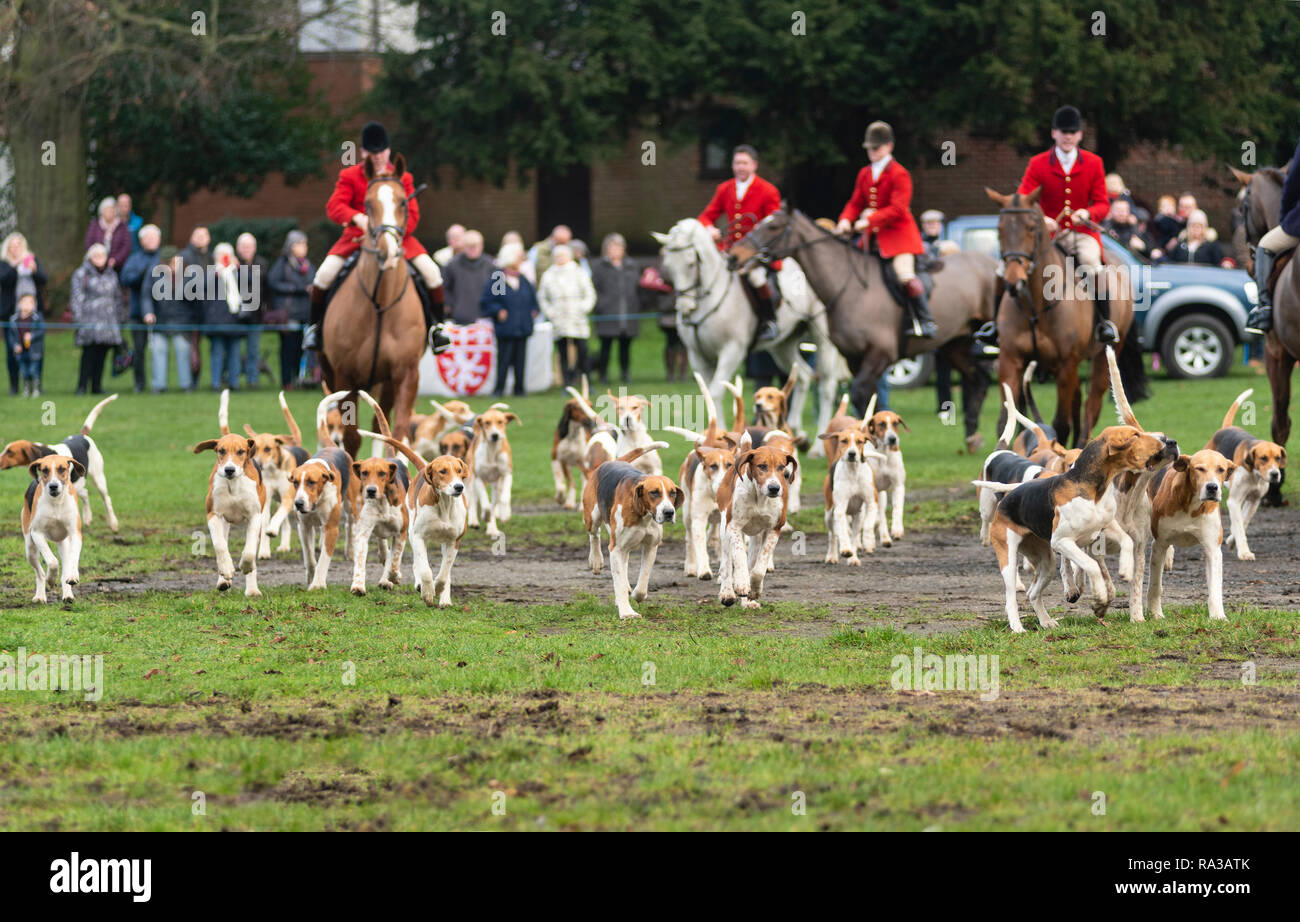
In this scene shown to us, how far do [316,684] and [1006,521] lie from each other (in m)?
3.29

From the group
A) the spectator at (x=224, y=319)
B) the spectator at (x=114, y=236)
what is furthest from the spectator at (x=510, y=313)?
the spectator at (x=114, y=236)

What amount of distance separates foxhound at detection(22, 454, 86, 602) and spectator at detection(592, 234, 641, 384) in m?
15.4

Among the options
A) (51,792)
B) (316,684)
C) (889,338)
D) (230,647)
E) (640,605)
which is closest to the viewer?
(51,792)

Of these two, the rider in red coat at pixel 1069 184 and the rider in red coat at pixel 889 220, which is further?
the rider in red coat at pixel 889 220

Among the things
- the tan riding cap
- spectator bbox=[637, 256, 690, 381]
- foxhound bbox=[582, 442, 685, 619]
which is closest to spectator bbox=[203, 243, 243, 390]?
spectator bbox=[637, 256, 690, 381]

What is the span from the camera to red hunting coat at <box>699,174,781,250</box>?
17.4m

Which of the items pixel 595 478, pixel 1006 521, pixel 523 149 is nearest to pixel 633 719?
pixel 1006 521

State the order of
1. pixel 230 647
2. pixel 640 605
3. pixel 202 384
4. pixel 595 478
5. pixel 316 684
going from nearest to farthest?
pixel 316 684
pixel 230 647
pixel 640 605
pixel 595 478
pixel 202 384

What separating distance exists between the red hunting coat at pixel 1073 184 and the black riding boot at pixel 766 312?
10.1 feet

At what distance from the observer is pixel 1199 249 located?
24703 mm

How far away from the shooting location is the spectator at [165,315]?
24.3 m

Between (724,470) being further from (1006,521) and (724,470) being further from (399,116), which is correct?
(399,116)

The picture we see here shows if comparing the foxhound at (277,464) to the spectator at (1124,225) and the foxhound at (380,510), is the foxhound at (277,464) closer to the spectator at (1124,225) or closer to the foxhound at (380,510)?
the foxhound at (380,510)

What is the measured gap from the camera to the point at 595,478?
1032 cm
